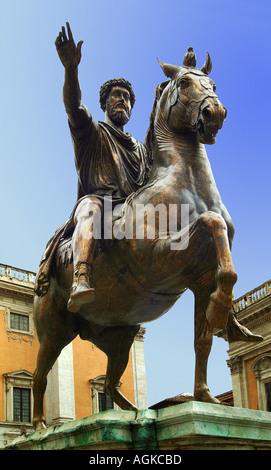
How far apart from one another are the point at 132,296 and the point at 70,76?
1969 mm

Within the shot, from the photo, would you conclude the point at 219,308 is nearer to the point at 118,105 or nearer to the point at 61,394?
the point at 118,105

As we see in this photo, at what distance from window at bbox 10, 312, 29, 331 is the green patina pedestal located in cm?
2829

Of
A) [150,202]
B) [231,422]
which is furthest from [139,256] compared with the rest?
[231,422]

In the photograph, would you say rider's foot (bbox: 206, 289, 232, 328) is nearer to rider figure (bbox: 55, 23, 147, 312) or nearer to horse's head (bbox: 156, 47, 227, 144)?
rider figure (bbox: 55, 23, 147, 312)

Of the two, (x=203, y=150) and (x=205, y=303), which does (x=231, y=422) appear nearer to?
(x=205, y=303)

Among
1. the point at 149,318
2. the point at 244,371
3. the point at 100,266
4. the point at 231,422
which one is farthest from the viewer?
the point at 244,371

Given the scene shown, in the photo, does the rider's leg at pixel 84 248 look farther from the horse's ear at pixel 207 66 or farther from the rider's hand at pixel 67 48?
the horse's ear at pixel 207 66

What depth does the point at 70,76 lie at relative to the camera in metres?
5.44

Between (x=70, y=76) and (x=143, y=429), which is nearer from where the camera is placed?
(x=143, y=429)

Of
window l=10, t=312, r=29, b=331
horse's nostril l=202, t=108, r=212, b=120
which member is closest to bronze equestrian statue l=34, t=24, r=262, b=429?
horse's nostril l=202, t=108, r=212, b=120

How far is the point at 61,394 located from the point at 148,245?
2783 cm

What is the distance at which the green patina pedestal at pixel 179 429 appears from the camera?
157 inches

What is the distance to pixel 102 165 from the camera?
5.77 m

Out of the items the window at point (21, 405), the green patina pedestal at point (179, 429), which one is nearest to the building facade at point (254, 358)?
the window at point (21, 405)
